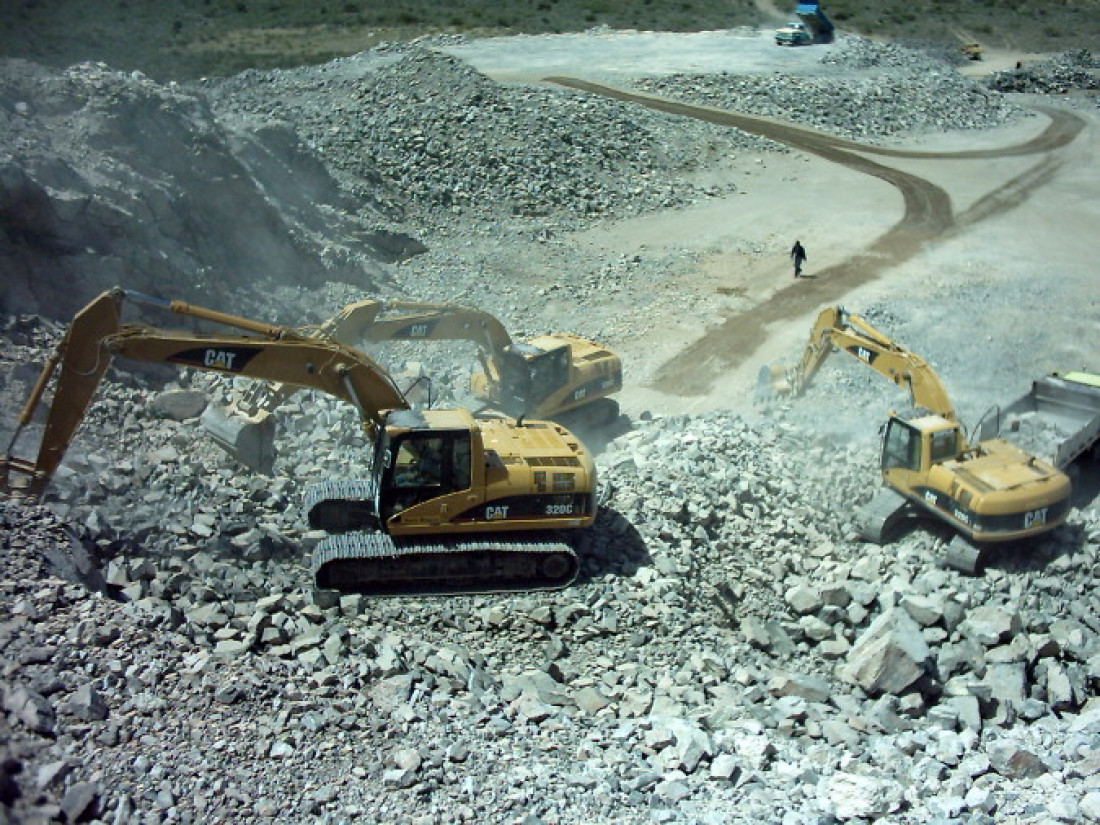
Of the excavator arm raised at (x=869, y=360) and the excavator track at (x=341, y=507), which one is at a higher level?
the excavator arm raised at (x=869, y=360)

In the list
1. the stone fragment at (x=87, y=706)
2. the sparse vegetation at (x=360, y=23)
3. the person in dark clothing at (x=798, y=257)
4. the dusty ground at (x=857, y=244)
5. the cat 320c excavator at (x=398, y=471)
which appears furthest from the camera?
the sparse vegetation at (x=360, y=23)

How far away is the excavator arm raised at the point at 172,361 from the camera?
40.7 feet

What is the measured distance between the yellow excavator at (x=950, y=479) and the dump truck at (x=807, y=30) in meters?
37.1

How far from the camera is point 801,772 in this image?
1031 cm

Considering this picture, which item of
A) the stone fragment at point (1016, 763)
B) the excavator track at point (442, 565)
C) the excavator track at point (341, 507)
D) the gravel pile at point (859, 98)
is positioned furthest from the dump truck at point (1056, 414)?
the gravel pile at point (859, 98)

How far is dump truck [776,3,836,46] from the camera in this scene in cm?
5025

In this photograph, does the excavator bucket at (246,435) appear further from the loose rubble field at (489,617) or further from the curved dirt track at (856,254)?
the curved dirt track at (856,254)

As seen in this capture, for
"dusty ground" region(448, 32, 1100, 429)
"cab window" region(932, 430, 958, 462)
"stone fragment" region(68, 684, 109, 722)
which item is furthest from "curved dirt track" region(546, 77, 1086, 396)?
"stone fragment" region(68, 684, 109, 722)

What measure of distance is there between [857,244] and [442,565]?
63.2 feet

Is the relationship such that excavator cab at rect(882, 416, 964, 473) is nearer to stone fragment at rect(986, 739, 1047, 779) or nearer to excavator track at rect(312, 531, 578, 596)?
excavator track at rect(312, 531, 578, 596)

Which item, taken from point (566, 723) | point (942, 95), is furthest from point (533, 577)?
point (942, 95)

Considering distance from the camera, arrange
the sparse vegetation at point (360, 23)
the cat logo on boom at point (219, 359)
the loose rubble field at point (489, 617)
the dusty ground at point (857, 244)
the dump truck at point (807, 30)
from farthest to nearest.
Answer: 1. the dump truck at point (807, 30)
2. the sparse vegetation at point (360, 23)
3. the dusty ground at point (857, 244)
4. the cat logo on boom at point (219, 359)
5. the loose rubble field at point (489, 617)

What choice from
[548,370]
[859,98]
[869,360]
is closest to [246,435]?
[548,370]

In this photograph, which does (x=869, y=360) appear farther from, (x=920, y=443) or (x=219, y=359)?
(x=219, y=359)
